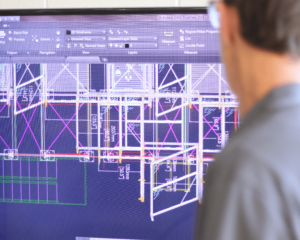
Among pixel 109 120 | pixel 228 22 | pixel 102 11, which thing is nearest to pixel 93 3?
pixel 102 11

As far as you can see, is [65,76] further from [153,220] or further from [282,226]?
[282,226]

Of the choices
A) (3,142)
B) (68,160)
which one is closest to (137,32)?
(68,160)

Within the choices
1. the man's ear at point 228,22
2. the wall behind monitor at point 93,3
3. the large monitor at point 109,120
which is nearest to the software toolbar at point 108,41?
the large monitor at point 109,120

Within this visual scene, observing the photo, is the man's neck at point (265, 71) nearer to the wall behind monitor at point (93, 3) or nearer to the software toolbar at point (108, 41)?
the software toolbar at point (108, 41)

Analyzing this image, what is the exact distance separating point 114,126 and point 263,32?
846 mm

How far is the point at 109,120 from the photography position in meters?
1.24

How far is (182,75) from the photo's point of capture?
121 cm

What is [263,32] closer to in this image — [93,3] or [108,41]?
[108,41]

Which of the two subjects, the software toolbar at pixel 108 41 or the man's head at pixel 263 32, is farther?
the software toolbar at pixel 108 41

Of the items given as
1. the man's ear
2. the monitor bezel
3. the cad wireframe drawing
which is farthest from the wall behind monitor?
the man's ear

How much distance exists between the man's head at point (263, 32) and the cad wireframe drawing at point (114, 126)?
2.33 feet

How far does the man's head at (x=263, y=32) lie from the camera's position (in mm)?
443

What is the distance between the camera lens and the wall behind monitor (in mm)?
1311

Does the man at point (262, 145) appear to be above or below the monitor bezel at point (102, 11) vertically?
below
